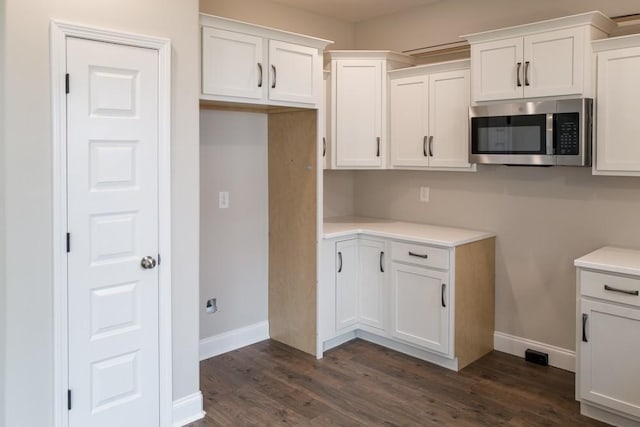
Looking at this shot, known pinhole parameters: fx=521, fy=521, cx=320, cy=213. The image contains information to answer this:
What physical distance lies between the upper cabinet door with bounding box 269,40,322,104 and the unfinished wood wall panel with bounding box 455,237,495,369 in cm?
150

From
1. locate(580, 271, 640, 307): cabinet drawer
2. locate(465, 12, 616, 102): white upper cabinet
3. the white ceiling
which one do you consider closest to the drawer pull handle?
locate(580, 271, 640, 307): cabinet drawer

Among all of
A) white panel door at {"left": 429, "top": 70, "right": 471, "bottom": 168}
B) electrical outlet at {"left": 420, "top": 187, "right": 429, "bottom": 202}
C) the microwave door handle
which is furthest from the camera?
electrical outlet at {"left": 420, "top": 187, "right": 429, "bottom": 202}

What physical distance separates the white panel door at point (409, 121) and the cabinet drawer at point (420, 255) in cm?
69

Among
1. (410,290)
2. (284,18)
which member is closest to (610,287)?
(410,290)

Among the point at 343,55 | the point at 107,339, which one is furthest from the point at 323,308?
the point at 343,55

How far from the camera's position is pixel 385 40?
4.53 meters

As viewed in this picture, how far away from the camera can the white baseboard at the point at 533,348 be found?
3.58 meters

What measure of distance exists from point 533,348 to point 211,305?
237 centimetres

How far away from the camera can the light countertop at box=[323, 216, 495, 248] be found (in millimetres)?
3613

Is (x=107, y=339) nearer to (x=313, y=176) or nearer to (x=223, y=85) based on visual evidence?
(x=223, y=85)

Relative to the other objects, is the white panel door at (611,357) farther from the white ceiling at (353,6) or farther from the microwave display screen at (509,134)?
the white ceiling at (353,6)

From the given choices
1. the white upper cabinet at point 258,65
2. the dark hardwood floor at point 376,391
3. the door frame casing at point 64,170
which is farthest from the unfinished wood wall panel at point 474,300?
the door frame casing at point 64,170

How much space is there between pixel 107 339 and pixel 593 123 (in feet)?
9.63

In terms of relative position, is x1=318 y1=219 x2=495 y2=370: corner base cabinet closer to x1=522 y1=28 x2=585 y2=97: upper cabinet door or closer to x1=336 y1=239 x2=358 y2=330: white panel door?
x1=336 y1=239 x2=358 y2=330: white panel door
